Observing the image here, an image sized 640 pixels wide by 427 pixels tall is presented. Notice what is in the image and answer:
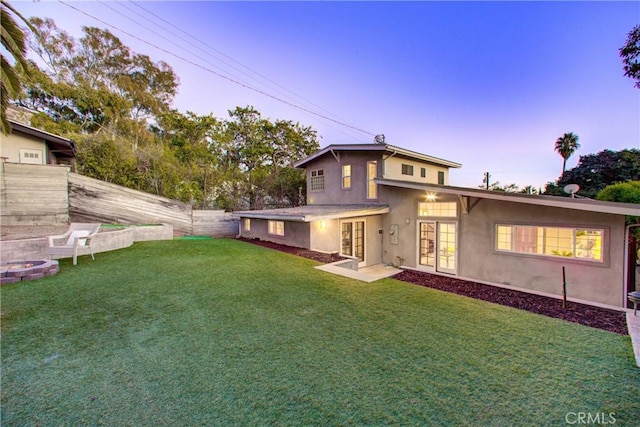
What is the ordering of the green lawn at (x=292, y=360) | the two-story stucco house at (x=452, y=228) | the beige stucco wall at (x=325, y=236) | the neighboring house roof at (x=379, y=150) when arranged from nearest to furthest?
1. the green lawn at (x=292, y=360)
2. the two-story stucco house at (x=452, y=228)
3. the beige stucco wall at (x=325, y=236)
4. the neighboring house roof at (x=379, y=150)

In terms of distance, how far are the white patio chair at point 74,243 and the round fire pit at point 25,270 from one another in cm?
61

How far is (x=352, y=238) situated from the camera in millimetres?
10336

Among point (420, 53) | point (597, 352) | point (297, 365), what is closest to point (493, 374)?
point (597, 352)

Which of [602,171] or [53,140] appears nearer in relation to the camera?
[53,140]

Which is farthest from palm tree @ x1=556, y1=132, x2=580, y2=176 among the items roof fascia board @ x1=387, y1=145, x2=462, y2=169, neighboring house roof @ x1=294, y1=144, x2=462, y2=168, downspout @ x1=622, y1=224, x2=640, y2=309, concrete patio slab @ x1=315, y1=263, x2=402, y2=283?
concrete patio slab @ x1=315, y1=263, x2=402, y2=283

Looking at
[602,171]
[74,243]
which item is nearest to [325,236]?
[74,243]

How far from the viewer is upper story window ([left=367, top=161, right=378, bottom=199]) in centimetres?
1128

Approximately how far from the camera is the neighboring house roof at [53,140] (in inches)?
426

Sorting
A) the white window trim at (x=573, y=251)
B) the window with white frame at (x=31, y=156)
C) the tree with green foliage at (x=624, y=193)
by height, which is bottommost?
the white window trim at (x=573, y=251)

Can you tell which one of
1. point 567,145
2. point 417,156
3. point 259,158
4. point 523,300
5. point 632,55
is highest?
point 567,145

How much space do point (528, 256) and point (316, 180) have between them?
9691 millimetres

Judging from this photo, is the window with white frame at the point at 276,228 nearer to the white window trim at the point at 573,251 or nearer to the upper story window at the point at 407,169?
the upper story window at the point at 407,169

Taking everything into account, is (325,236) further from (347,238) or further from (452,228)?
(452,228)

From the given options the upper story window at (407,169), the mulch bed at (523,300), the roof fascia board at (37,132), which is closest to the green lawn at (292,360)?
the mulch bed at (523,300)
